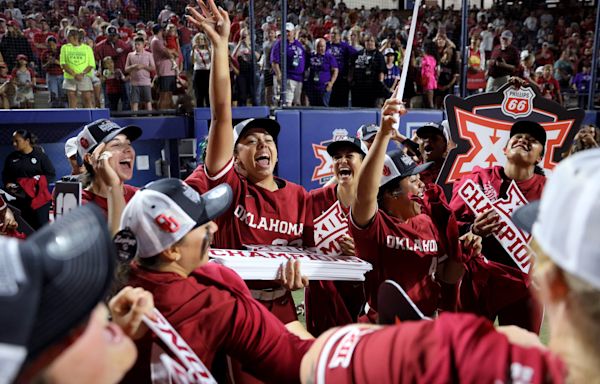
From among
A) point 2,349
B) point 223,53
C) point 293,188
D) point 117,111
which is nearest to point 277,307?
point 293,188

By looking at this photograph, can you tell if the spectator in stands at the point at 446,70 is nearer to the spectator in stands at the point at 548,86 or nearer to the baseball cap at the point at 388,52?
the baseball cap at the point at 388,52

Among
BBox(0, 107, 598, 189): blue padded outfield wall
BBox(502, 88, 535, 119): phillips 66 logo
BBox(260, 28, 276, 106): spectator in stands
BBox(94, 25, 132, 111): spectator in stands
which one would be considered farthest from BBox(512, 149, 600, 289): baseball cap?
BBox(94, 25, 132, 111): spectator in stands

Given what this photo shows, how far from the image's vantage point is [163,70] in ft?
32.9

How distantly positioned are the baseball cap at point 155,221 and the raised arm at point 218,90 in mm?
905

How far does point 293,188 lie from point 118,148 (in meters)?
1.13

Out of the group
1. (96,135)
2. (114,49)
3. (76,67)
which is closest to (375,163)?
(96,135)

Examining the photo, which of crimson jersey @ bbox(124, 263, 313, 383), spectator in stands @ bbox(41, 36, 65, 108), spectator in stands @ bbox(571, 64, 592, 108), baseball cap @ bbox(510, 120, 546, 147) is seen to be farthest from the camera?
spectator in stands @ bbox(571, 64, 592, 108)

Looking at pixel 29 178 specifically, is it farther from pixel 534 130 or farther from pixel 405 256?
pixel 534 130

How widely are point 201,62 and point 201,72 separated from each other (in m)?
0.16

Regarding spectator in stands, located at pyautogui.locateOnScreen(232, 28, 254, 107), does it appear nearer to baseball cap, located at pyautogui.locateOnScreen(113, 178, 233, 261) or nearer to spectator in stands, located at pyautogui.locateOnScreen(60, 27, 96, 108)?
spectator in stands, located at pyautogui.locateOnScreen(60, 27, 96, 108)

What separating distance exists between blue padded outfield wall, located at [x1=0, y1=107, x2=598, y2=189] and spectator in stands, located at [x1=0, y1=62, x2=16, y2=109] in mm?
477

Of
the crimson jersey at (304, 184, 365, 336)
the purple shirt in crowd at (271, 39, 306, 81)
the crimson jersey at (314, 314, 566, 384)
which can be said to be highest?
the purple shirt in crowd at (271, 39, 306, 81)

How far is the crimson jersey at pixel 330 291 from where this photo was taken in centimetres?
348

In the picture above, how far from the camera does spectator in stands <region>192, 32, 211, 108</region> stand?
9688 millimetres
